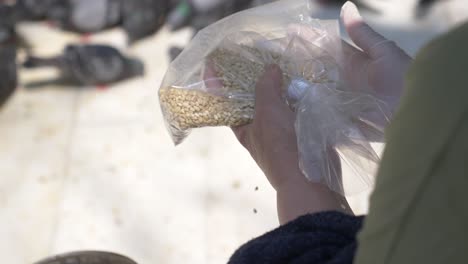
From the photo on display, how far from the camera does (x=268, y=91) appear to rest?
2.07 ft

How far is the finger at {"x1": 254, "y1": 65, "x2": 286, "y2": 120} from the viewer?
63cm

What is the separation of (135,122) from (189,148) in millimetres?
152

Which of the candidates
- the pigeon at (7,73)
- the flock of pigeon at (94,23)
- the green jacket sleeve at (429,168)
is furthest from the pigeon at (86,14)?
the green jacket sleeve at (429,168)

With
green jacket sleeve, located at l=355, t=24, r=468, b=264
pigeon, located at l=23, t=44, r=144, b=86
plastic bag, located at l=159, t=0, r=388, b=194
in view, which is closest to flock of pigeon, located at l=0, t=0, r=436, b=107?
pigeon, located at l=23, t=44, r=144, b=86

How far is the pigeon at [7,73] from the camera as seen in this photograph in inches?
53.7

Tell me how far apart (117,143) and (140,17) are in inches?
16.0

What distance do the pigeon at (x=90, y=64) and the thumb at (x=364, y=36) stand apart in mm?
785

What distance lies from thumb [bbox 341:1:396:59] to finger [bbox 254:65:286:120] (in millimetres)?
121

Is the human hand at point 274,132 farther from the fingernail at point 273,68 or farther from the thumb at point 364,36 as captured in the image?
the thumb at point 364,36

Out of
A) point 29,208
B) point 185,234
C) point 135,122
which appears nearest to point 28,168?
point 29,208

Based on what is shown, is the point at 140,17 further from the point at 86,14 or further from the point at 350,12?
the point at 350,12

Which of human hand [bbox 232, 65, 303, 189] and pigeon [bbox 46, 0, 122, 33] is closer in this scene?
human hand [bbox 232, 65, 303, 189]

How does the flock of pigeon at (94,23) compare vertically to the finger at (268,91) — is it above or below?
below

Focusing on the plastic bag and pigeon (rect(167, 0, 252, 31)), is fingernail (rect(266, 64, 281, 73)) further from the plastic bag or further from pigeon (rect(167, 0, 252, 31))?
pigeon (rect(167, 0, 252, 31))
